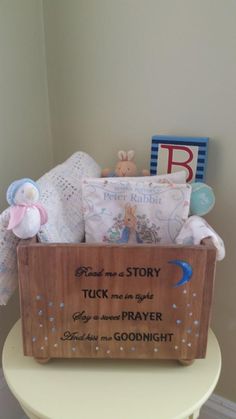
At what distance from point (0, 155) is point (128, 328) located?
0.59 meters

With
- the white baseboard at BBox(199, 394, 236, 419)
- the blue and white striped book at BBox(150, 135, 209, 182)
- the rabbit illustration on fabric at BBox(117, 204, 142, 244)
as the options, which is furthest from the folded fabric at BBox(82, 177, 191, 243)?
the white baseboard at BBox(199, 394, 236, 419)

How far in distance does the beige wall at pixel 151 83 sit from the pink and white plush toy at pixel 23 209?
43 centimetres

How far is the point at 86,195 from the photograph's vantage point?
2.65 feet

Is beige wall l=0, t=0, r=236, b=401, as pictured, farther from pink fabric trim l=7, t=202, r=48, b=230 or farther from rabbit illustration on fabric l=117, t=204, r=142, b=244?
pink fabric trim l=7, t=202, r=48, b=230

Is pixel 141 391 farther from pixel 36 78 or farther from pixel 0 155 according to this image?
pixel 36 78

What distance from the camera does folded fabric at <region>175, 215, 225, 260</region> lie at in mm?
678

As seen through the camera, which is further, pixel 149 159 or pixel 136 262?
pixel 149 159

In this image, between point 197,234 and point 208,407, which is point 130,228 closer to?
point 197,234

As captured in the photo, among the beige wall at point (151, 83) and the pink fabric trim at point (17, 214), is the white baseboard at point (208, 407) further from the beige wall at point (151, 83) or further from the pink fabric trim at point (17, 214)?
the pink fabric trim at point (17, 214)

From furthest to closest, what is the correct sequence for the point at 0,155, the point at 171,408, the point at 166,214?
1. the point at 0,155
2. the point at 166,214
3. the point at 171,408

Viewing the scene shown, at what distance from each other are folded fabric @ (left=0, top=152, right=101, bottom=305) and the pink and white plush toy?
0.12 feet

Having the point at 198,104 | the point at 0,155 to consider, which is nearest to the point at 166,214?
the point at 198,104

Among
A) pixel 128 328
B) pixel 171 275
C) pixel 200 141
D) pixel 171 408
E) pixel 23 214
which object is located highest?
pixel 200 141

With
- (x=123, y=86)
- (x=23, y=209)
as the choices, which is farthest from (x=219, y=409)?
(x=123, y=86)
